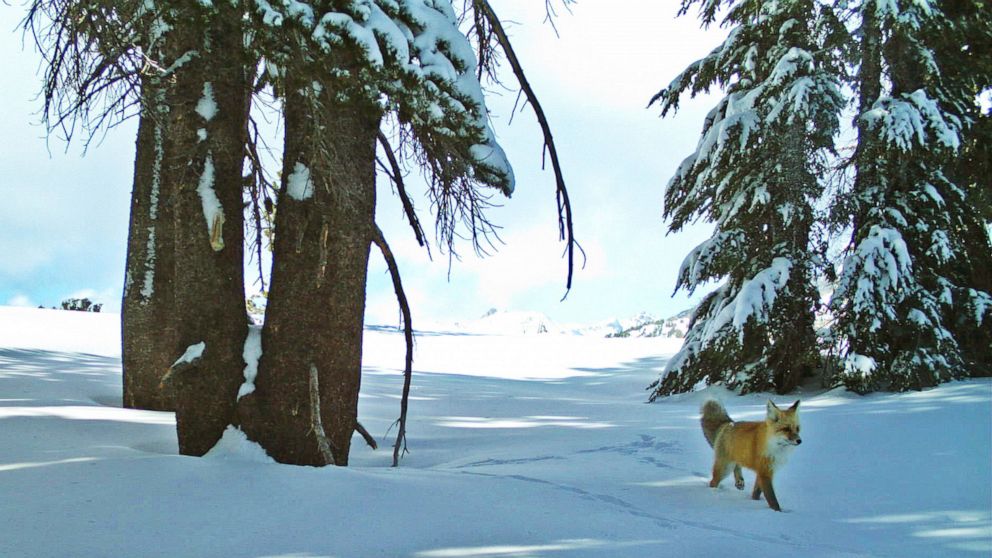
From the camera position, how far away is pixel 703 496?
4137 millimetres

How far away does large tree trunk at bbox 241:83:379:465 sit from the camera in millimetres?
4352

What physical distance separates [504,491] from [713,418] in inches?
72.8

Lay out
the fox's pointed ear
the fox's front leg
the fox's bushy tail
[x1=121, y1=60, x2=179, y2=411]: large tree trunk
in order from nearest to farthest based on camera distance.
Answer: the fox's front leg, the fox's pointed ear, the fox's bushy tail, [x1=121, y1=60, x2=179, y2=411]: large tree trunk

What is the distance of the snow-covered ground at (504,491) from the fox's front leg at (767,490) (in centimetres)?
8

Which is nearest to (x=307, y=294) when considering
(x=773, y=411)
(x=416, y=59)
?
(x=416, y=59)

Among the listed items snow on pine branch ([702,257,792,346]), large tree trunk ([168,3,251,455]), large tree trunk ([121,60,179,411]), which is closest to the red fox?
large tree trunk ([168,3,251,455])

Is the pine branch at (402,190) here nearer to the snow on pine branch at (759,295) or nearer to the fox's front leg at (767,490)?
the fox's front leg at (767,490)

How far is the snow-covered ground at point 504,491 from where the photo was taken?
9.50ft

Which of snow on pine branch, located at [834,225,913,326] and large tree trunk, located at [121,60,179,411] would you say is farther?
snow on pine branch, located at [834,225,913,326]

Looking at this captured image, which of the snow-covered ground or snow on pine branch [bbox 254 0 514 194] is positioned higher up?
snow on pine branch [bbox 254 0 514 194]

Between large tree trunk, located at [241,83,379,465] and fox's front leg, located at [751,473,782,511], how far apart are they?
265 centimetres

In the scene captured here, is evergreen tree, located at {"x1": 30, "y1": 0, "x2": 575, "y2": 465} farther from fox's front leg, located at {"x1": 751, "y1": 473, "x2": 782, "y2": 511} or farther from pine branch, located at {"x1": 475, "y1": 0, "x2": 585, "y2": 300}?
fox's front leg, located at {"x1": 751, "y1": 473, "x2": 782, "y2": 511}

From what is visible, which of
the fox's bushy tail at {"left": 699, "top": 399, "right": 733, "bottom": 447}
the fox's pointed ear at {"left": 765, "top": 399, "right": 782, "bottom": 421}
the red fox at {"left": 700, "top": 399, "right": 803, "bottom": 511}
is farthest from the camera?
the fox's bushy tail at {"left": 699, "top": 399, "right": 733, "bottom": 447}

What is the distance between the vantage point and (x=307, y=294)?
14.3 ft
